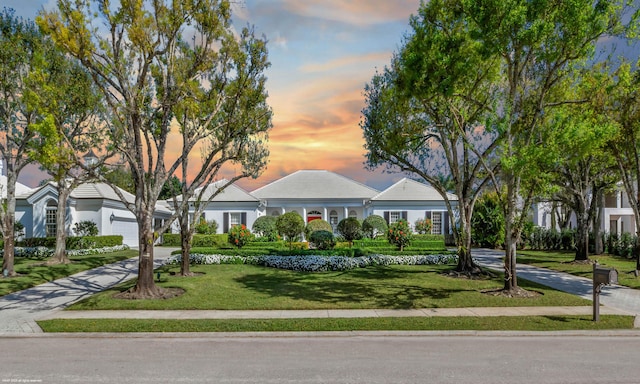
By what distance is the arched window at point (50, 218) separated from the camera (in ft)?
108

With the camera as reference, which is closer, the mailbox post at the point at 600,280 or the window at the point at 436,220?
the mailbox post at the point at 600,280

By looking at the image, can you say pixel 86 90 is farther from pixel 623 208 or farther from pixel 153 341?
pixel 623 208

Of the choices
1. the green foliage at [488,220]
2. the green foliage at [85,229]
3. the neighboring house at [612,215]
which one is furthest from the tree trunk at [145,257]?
the neighboring house at [612,215]

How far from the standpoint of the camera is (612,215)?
140ft

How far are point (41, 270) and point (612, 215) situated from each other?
154 feet

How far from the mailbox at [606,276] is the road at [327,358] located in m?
1.26

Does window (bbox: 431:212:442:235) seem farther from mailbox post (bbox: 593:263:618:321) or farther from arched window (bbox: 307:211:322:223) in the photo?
mailbox post (bbox: 593:263:618:321)

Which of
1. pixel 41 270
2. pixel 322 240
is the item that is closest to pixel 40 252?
pixel 41 270

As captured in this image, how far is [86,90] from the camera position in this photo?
22.7 meters

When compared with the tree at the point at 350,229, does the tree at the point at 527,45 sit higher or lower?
higher

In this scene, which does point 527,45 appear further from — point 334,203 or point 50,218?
point 50,218

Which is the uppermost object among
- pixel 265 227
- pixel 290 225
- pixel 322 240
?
pixel 290 225

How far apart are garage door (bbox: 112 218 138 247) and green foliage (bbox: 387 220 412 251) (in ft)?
73.2

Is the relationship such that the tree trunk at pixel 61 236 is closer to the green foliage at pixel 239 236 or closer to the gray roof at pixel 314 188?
the green foliage at pixel 239 236
